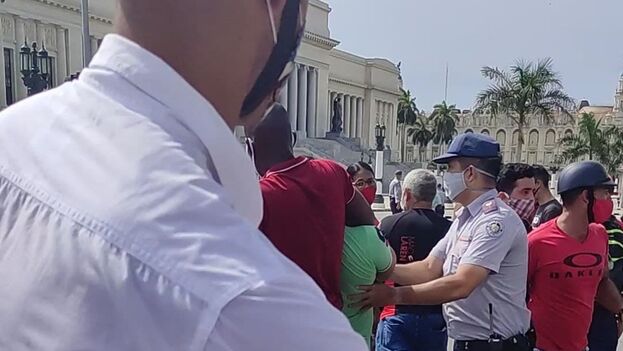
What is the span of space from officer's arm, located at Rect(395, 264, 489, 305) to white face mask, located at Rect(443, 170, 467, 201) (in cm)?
58

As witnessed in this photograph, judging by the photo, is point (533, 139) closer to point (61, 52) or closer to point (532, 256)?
point (61, 52)

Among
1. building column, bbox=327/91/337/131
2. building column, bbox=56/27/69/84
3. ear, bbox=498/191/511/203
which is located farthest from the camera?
building column, bbox=327/91/337/131

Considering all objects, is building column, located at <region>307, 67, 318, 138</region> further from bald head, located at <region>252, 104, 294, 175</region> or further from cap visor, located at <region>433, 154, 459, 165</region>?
bald head, located at <region>252, 104, 294, 175</region>

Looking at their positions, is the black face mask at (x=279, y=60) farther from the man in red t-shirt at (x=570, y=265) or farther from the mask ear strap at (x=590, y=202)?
the mask ear strap at (x=590, y=202)

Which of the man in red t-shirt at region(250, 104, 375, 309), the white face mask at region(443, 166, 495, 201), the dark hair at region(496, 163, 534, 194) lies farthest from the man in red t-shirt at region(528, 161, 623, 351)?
the dark hair at region(496, 163, 534, 194)

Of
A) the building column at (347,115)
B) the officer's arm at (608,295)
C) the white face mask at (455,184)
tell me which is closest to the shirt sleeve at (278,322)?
the white face mask at (455,184)

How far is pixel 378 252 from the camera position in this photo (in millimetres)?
2951

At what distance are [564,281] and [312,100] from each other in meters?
54.0

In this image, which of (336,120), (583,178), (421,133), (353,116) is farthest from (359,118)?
(583,178)

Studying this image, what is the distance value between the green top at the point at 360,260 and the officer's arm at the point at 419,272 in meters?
0.45

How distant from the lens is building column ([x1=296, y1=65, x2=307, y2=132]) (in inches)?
2156

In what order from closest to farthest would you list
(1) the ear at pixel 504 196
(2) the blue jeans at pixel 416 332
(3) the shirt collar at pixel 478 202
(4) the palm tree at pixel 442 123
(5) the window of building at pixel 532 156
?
1. (3) the shirt collar at pixel 478 202
2. (2) the blue jeans at pixel 416 332
3. (1) the ear at pixel 504 196
4. (4) the palm tree at pixel 442 123
5. (5) the window of building at pixel 532 156

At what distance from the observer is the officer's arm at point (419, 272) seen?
136 inches

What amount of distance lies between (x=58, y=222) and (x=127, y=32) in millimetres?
250
